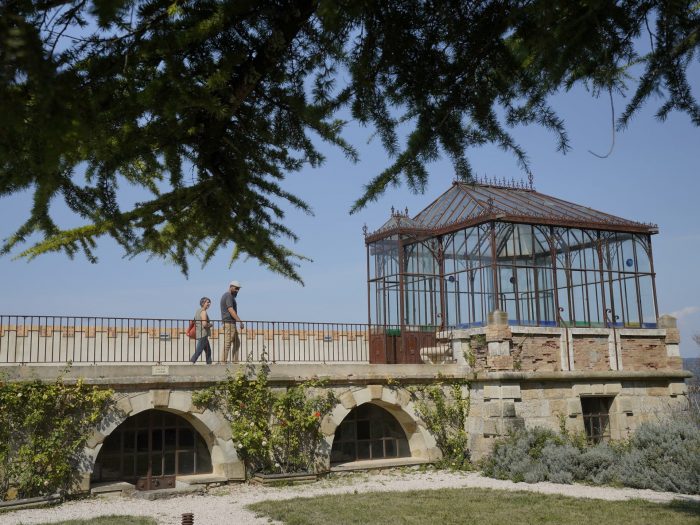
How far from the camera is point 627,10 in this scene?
3.63m

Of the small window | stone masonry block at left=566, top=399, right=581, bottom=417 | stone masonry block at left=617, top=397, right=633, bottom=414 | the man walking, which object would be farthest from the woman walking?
stone masonry block at left=617, top=397, right=633, bottom=414

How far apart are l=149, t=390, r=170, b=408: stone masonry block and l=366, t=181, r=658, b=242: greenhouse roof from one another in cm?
595

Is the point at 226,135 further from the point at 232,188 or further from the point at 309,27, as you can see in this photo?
the point at 309,27

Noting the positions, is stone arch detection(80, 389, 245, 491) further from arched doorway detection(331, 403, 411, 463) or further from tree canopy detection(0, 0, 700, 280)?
tree canopy detection(0, 0, 700, 280)

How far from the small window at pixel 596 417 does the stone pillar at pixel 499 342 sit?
7.23 feet

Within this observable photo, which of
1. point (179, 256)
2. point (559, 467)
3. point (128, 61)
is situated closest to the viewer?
point (128, 61)

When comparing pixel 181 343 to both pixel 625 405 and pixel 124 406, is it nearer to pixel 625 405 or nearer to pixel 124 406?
pixel 124 406

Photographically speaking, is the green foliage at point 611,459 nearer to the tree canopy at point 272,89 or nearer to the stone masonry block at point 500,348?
the stone masonry block at point 500,348

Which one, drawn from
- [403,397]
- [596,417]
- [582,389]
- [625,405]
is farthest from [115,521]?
[625,405]

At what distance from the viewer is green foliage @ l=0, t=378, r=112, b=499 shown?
32.4ft

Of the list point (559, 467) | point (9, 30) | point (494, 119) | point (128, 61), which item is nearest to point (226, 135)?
point (128, 61)

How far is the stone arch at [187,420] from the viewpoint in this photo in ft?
34.6

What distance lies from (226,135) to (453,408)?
10.5m

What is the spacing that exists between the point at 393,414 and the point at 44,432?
626 centimetres
